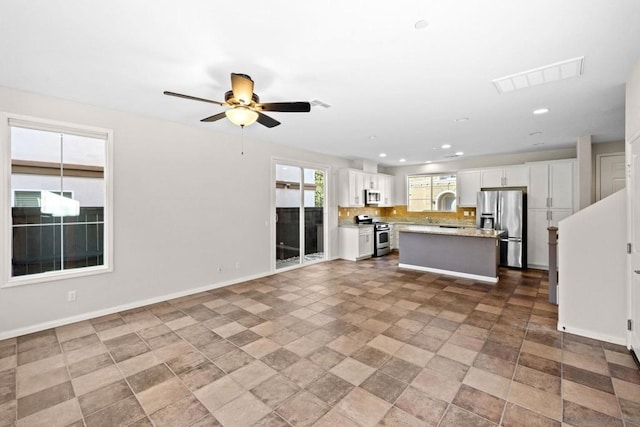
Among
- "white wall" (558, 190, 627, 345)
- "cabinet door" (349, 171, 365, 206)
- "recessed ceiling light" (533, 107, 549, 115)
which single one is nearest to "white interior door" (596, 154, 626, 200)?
"recessed ceiling light" (533, 107, 549, 115)

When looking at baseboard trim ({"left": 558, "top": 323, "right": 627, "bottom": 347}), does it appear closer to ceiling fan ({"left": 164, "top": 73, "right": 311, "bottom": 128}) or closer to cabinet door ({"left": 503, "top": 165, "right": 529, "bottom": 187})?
ceiling fan ({"left": 164, "top": 73, "right": 311, "bottom": 128})

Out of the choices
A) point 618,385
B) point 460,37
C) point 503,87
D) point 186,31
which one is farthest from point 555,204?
point 186,31

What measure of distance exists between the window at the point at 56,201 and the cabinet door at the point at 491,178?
7.57 meters

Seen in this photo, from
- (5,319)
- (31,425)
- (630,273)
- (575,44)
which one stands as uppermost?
(575,44)

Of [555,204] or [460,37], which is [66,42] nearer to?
[460,37]

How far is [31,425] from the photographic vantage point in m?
1.92

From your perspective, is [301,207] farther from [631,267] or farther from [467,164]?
[631,267]

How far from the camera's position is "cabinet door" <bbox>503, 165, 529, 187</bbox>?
647 cm

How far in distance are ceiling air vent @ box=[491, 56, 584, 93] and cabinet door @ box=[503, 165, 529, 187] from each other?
420cm

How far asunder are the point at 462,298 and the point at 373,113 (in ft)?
10.2

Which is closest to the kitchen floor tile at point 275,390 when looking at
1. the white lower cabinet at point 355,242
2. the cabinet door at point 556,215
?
the white lower cabinet at point 355,242

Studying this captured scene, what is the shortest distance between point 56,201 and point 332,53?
375 cm

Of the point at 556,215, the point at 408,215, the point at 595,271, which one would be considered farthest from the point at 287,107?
the point at 408,215

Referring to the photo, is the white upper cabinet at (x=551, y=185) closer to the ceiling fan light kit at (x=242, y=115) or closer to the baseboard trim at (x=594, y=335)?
the baseboard trim at (x=594, y=335)
